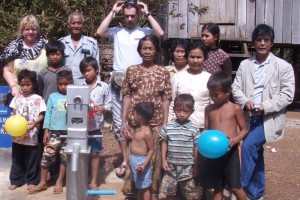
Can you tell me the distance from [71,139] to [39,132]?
175cm

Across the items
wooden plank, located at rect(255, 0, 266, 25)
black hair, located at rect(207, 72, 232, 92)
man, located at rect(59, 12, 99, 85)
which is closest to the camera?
black hair, located at rect(207, 72, 232, 92)

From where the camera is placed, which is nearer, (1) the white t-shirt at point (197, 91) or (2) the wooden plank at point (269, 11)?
(1) the white t-shirt at point (197, 91)

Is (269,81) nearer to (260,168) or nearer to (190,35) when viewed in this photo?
(260,168)

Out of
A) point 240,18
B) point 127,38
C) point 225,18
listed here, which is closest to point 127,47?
point 127,38

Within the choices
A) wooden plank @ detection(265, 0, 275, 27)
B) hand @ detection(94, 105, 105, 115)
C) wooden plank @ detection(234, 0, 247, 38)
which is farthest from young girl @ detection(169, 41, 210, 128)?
wooden plank @ detection(265, 0, 275, 27)

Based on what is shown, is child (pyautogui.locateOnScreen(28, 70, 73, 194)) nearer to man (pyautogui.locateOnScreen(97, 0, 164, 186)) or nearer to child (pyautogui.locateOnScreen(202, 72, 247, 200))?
man (pyautogui.locateOnScreen(97, 0, 164, 186))

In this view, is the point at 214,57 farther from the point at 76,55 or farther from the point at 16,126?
the point at 16,126

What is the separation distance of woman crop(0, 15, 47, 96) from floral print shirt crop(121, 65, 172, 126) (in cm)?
110

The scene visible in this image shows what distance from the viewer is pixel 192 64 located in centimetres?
439

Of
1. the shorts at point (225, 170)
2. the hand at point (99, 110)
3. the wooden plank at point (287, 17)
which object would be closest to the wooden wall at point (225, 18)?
the wooden plank at point (287, 17)

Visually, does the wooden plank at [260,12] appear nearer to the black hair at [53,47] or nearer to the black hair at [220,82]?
the black hair at [53,47]

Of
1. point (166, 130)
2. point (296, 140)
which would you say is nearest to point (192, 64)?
point (166, 130)

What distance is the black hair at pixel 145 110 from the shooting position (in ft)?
13.7

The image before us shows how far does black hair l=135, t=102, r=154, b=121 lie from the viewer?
418 centimetres
